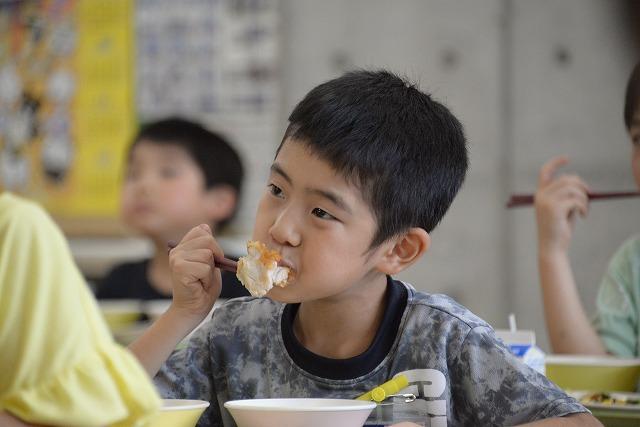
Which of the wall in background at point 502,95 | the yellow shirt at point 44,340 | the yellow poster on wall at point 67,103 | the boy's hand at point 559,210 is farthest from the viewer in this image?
the yellow poster on wall at point 67,103

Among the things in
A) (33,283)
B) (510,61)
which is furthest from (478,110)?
(33,283)

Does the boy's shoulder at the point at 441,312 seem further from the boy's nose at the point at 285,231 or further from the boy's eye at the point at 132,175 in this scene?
the boy's eye at the point at 132,175

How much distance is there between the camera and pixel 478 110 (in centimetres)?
368

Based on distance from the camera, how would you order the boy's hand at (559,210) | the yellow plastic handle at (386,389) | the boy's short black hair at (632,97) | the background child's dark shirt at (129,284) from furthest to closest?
the background child's dark shirt at (129,284) < the boy's hand at (559,210) < the boy's short black hair at (632,97) < the yellow plastic handle at (386,389)

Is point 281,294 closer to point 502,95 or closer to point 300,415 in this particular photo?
point 300,415

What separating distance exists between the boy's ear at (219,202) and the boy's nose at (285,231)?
7.08ft

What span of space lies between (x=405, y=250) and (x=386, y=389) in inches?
8.9

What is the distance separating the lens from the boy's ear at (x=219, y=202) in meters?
3.31

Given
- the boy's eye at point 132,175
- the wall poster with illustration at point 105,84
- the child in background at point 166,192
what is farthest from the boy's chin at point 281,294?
the wall poster with illustration at point 105,84

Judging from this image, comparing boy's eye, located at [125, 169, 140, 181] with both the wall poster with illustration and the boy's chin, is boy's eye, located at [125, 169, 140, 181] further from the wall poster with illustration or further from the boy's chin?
the boy's chin

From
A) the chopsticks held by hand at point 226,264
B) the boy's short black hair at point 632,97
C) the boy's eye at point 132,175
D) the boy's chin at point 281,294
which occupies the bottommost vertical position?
the boy's chin at point 281,294

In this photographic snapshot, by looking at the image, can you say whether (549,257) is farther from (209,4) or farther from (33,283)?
(209,4)

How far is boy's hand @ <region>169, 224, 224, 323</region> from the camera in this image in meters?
1.25

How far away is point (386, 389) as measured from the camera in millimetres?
1140
